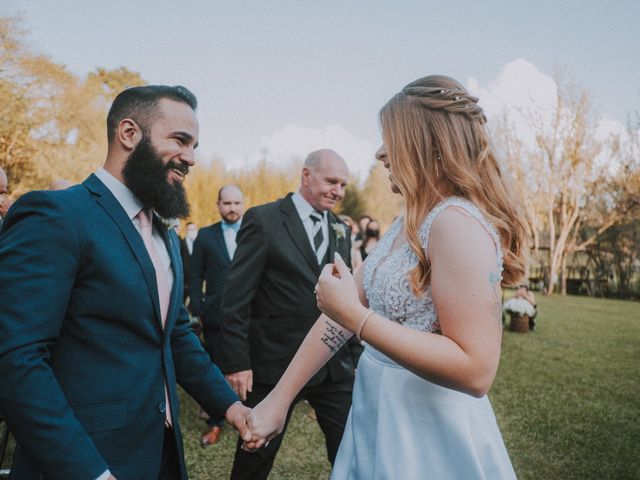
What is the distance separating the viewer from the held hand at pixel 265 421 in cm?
206

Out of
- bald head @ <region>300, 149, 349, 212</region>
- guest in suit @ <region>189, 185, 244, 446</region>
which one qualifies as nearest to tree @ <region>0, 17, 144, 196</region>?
guest in suit @ <region>189, 185, 244, 446</region>

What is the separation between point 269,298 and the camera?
3.51m

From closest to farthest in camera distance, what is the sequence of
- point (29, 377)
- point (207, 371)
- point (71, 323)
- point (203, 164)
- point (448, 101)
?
point (29, 377) < point (71, 323) < point (448, 101) < point (207, 371) < point (203, 164)

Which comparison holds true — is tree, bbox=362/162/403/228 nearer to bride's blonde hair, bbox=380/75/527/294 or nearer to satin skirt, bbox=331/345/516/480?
bride's blonde hair, bbox=380/75/527/294

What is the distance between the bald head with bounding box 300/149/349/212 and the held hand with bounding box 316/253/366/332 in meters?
2.12

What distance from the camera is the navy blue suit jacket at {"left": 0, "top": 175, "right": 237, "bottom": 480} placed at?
1.42m

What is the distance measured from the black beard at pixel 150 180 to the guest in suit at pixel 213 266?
3964 millimetres

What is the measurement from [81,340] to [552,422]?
20.1 feet

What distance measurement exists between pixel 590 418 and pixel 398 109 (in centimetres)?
626

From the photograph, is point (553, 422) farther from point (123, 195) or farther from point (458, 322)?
point (123, 195)

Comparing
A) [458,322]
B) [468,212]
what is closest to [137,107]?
[468,212]

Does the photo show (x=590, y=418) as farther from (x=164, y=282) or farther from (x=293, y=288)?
(x=164, y=282)

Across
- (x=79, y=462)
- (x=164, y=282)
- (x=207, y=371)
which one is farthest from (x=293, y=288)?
(x=79, y=462)

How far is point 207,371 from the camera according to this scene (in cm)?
226
